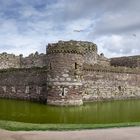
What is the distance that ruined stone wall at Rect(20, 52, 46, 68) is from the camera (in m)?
47.4

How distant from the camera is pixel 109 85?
1383 inches

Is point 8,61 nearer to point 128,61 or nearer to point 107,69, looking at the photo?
point 128,61

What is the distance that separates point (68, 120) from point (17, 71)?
16.9m

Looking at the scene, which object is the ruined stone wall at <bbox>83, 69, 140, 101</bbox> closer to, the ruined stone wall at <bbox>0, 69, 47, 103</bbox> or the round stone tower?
the round stone tower

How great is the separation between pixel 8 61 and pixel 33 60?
3243 millimetres

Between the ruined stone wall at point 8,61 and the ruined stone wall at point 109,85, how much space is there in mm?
17175

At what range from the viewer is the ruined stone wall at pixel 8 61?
48.0 meters

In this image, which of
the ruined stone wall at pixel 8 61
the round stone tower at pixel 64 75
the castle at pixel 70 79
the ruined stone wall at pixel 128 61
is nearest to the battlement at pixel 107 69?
the castle at pixel 70 79

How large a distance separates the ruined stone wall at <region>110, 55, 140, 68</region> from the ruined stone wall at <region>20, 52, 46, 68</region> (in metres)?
11.2

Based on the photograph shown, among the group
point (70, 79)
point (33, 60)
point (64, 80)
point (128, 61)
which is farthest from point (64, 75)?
point (128, 61)

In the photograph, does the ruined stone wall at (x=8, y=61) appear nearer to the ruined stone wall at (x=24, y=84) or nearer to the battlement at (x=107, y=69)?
the ruined stone wall at (x=24, y=84)

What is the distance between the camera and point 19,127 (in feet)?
54.2

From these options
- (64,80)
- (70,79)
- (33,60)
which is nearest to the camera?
(64,80)

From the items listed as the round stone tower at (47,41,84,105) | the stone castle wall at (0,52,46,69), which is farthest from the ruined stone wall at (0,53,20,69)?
the round stone tower at (47,41,84,105)
